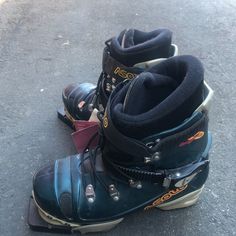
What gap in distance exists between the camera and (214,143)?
927 mm

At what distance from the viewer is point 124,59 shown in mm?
752

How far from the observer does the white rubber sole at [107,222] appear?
708 mm

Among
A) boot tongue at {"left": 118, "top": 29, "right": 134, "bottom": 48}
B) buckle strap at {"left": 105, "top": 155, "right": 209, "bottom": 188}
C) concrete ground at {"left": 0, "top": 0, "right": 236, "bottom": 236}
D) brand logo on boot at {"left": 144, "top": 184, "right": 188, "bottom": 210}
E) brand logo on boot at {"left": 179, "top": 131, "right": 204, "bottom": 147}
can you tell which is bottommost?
concrete ground at {"left": 0, "top": 0, "right": 236, "bottom": 236}

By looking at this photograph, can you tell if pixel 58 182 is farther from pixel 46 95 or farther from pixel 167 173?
pixel 46 95

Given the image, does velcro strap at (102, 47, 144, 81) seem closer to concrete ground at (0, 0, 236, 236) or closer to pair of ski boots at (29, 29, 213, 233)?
pair of ski boots at (29, 29, 213, 233)

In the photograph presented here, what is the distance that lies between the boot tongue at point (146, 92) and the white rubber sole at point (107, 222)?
0.20 metres

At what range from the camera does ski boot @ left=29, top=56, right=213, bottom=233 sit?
0.61 m

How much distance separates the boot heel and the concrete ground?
1 centimetres

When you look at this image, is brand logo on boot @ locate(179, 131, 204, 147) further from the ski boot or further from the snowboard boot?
the snowboard boot

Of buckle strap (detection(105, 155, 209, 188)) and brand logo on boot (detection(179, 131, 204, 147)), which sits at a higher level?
brand logo on boot (detection(179, 131, 204, 147))

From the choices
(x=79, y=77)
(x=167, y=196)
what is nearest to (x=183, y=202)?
(x=167, y=196)

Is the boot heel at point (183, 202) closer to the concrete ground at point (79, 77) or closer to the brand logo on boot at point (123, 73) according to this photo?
the concrete ground at point (79, 77)

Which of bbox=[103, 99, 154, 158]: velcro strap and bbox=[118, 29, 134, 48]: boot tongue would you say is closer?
bbox=[103, 99, 154, 158]: velcro strap

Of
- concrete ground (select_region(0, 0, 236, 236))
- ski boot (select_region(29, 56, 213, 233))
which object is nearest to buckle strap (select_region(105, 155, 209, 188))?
ski boot (select_region(29, 56, 213, 233))
